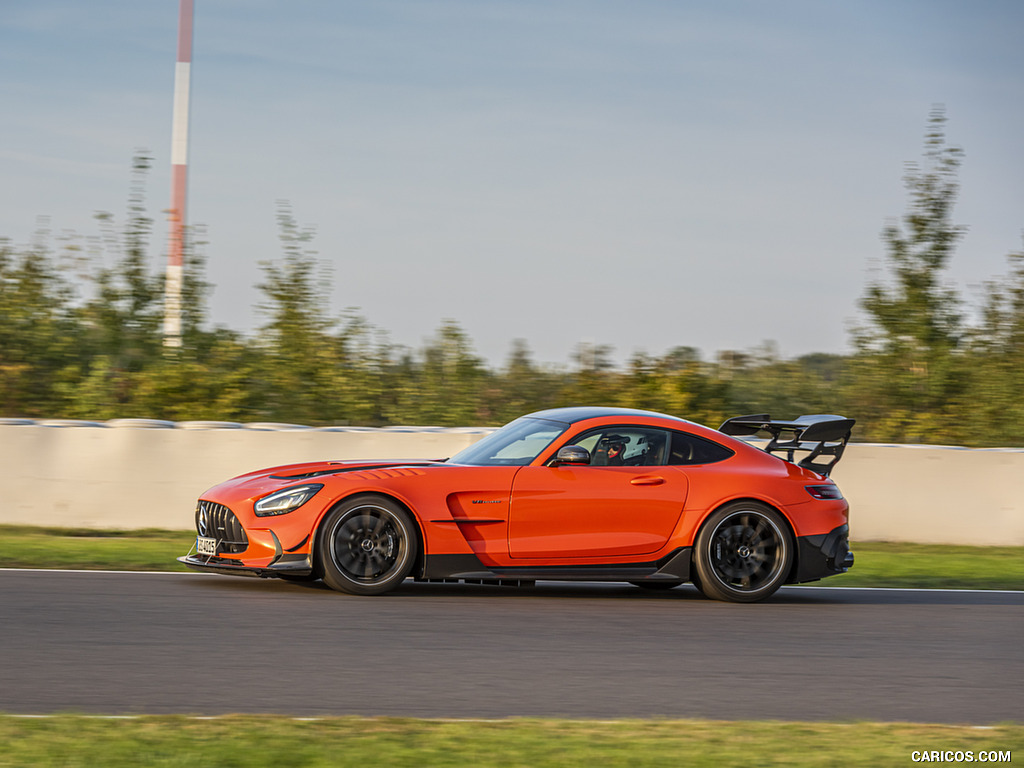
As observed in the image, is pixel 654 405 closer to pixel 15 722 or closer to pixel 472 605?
pixel 472 605

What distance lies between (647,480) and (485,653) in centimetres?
253

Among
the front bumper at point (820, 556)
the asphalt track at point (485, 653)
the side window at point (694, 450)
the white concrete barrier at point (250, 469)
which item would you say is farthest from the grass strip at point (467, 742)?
the white concrete barrier at point (250, 469)

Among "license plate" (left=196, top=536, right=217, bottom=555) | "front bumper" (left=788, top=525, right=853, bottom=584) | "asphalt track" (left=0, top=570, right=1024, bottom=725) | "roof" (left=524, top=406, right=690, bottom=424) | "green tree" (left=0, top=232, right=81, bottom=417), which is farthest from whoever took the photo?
"green tree" (left=0, top=232, right=81, bottom=417)

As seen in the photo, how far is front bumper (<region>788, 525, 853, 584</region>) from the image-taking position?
8828mm

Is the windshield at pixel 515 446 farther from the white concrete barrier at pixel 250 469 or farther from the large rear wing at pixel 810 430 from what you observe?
the white concrete barrier at pixel 250 469

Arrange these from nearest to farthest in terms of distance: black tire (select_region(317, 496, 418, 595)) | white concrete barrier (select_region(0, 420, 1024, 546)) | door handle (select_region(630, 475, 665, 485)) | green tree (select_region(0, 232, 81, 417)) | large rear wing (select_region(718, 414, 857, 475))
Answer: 1. black tire (select_region(317, 496, 418, 595))
2. door handle (select_region(630, 475, 665, 485))
3. large rear wing (select_region(718, 414, 857, 475))
4. white concrete barrier (select_region(0, 420, 1024, 546))
5. green tree (select_region(0, 232, 81, 417))

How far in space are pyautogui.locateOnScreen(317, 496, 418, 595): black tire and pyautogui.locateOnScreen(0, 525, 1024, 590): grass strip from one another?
2.21 m

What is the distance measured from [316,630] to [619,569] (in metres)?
2.50

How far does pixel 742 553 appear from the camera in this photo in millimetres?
8766

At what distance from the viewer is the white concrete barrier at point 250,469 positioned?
11.9m

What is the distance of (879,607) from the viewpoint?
352 inches

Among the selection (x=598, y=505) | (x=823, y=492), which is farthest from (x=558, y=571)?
(x=823, y=492)

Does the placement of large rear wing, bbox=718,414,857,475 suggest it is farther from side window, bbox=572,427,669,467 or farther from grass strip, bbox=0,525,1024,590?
grass strip, bbox=0,525,1024,590

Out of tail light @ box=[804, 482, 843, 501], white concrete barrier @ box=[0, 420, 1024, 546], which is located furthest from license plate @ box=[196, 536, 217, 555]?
tail light @ box=[804, 482, 843, 501]
